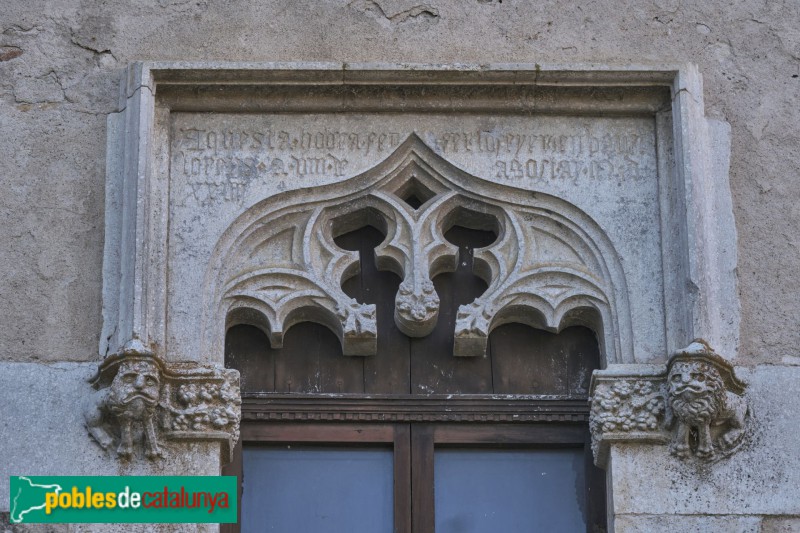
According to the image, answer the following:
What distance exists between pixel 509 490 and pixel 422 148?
136 centimetres

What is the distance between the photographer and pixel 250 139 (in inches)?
291

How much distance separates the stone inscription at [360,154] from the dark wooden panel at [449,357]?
0.42 m

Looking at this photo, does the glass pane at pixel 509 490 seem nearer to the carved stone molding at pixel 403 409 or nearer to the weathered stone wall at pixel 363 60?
the carved stone molding at pixel 403 409

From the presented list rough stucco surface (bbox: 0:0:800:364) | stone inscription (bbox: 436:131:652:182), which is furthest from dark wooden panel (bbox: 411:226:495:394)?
rough stucco surface (bbox: 0:0:800:364)

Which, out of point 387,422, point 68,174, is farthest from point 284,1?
point 387,422

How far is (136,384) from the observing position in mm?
6656

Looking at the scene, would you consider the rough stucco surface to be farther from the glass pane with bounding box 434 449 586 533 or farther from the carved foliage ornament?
the glass pane with bounding box 434 449 586 533

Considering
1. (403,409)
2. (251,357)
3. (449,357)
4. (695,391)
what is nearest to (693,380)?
(695,391)

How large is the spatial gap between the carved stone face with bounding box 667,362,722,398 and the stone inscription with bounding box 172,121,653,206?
0.92 metres

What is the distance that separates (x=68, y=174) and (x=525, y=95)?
1.76m

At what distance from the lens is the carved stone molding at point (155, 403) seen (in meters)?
6.67

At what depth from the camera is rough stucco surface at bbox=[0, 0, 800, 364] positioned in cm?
719

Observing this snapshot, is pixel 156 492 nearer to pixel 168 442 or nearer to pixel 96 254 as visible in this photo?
pixel 168 442

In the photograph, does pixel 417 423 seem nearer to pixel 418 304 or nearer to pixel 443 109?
pixel 418 304
